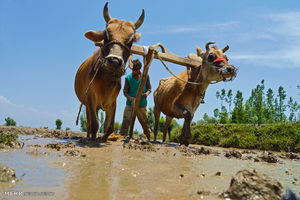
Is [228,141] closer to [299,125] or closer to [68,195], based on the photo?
[299,125]

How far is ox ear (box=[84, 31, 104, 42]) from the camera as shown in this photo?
6.34 m

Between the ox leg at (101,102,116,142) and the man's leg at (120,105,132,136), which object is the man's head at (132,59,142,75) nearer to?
the man's leg at (120,105,132,136)

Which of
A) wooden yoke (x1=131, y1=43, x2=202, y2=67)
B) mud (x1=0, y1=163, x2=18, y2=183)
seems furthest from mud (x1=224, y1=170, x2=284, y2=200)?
wooden yoke (x1=131, y1=43, x2=202, y2=67)

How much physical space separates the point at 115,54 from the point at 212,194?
3.66 metres

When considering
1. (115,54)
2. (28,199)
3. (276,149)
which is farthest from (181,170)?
(276,149)

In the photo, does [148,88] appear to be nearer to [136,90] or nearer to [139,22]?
[136,90]

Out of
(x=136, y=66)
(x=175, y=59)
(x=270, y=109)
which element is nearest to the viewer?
(x=175, y=59)

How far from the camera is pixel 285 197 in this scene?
215 centimetres

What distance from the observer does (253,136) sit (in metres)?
8.97

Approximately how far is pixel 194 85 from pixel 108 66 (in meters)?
3.22

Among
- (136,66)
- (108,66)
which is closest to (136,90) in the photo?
(136,66)

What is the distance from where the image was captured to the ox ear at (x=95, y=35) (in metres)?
6.34

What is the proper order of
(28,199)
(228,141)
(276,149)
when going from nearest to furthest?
(28,199), (276,149), (228,141)

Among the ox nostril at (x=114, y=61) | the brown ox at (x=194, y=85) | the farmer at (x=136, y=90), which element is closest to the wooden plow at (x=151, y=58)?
the brown ox at (x=194, y=85)
